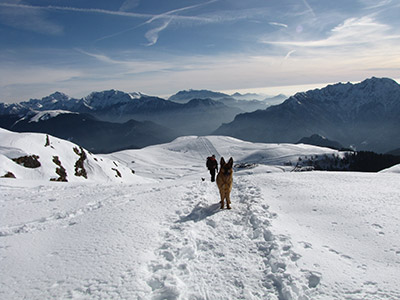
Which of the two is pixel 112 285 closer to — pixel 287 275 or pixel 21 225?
pixel 287 275

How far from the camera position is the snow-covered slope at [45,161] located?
29.0 meters

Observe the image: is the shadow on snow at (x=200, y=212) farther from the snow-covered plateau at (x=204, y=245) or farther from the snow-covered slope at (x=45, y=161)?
the snow-covered slope at (x=45, y=161)

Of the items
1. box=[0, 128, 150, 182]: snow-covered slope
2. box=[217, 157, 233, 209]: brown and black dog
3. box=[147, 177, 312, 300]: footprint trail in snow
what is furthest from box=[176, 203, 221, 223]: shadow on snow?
box=[0, 128, 150, 182]: snow-covered slope

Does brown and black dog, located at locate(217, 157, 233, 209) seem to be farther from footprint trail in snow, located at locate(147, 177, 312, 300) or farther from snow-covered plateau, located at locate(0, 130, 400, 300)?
footprint trail in snow, located at locate(147, 177, 312, 300)

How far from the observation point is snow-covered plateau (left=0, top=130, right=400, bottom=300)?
16.2 ft

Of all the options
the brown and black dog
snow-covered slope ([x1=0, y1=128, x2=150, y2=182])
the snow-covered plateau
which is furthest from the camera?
snow-covered slope ([x1=0, y1=128, x2=150, y2=182])

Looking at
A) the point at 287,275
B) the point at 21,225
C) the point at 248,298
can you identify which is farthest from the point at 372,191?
the point at 21,225

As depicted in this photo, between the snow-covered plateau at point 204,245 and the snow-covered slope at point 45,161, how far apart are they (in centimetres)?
1966

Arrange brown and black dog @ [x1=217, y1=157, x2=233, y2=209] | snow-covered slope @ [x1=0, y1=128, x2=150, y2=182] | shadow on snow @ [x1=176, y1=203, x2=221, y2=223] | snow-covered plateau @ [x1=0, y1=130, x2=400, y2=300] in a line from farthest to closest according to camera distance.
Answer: snow-covered slope @ [x1=0, y1=128, x2=150, y2=182] → brown and black dog @ [x1=217, y1=157, x2=233, y2=209] → shadow on snow @ [x1=176, y1=203, x2=221, y2=223] → snow-covered plateau @ [x1=0, y1=130, x2=400, y2=300]

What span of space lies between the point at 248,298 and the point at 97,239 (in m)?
4.63

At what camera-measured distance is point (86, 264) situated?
18.6 feet

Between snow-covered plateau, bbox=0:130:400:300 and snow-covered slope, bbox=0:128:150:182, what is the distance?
19.7m

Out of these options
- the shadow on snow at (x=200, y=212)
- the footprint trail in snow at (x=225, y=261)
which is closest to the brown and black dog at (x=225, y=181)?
the shadow on snow at (x=200, y=212)

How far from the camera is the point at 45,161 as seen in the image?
34.2 metres
